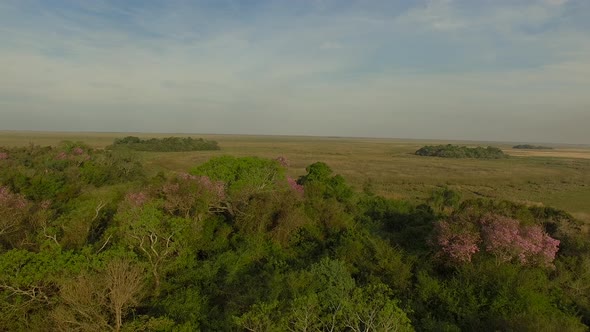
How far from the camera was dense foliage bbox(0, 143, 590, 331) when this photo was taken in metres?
11.6

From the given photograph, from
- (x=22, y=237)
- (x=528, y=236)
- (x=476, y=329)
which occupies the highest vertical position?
(x=528, y=236)

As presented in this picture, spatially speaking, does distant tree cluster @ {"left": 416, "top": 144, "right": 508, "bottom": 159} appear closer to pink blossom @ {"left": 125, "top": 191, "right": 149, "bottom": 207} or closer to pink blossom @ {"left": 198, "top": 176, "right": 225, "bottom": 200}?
pink blossom @ {"left": 198, "top": 176, "right": 225, "bottom": 200}

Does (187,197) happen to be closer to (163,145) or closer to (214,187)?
(214,187)

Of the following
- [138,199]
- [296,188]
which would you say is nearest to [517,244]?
[296,188]

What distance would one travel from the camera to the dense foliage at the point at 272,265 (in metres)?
11.6

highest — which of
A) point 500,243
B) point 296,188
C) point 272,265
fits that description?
point 296,188

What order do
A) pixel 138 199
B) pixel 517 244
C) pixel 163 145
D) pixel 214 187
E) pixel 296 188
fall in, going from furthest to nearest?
pixel 163 145, pixel 296 188, pixel 214 187, pixel 138 199, pixel 517 244

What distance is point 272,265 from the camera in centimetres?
1727

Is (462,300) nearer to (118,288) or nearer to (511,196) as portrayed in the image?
(118,288)

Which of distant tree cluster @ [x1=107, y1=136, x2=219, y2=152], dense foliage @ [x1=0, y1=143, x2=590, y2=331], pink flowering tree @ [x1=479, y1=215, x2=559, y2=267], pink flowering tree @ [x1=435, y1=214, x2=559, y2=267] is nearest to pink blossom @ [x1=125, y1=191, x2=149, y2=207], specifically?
dense foliage @ [x1=0, y1=143, x2=590, y2=331]

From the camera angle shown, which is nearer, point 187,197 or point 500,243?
point 500,243

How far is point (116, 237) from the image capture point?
1820 centimetres

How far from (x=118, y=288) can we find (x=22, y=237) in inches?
445

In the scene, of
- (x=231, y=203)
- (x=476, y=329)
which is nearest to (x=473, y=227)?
(x=476, y=329)
